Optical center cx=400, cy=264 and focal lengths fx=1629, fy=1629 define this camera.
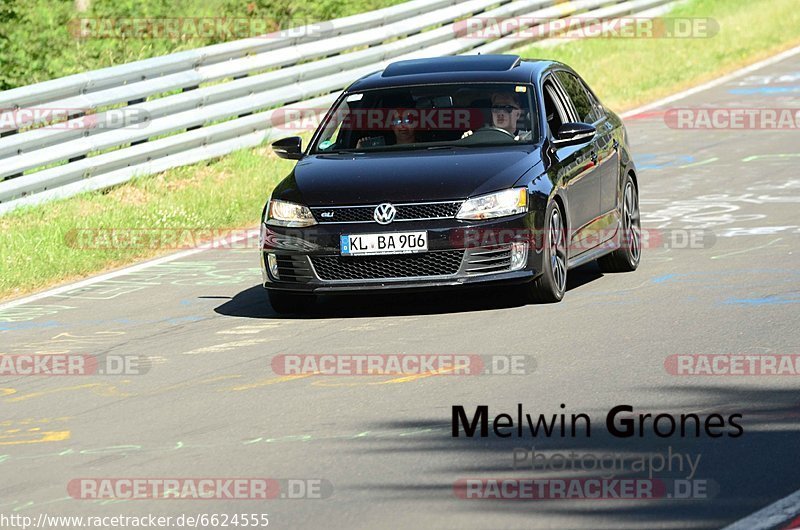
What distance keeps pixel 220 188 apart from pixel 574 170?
253 inches

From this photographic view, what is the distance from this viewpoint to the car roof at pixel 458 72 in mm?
12120

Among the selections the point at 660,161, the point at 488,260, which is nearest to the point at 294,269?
the point at 488,260

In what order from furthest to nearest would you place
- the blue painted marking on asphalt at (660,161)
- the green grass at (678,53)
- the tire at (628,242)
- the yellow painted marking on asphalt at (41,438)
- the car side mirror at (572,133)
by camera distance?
the green grass at (678,53) < the blue painted marking on asphalt at (660,161) < the tire at (628,242) < the car side mirror at (572,133) < the yellow painted marking on asphalt at (41,438)

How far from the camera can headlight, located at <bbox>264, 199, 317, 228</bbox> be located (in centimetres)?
1103

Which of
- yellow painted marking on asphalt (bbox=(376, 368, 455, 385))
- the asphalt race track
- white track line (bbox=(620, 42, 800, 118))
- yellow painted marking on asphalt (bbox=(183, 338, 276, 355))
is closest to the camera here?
the asphalt race track

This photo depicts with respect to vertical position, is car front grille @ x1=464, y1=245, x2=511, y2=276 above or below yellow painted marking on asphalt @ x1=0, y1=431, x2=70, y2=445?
above

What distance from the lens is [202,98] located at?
1812cm

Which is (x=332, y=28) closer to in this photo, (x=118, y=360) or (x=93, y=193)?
(x=93, y=193)

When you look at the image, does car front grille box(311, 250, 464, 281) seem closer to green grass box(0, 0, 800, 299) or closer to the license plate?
the license plate

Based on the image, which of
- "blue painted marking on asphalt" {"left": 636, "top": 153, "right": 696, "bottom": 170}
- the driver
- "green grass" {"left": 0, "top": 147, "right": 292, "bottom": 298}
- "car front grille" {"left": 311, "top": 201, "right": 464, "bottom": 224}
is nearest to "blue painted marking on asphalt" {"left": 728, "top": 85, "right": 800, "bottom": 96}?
"blue painted marking on asphalt" {"left": 636, "top": 153, "right": 696, "bottom": 170}

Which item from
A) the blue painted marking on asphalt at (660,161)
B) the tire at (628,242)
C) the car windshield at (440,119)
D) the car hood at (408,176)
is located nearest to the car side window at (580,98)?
the tire at (628,242)

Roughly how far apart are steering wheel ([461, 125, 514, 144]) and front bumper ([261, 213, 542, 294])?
1.05 m

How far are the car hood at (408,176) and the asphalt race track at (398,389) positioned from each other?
0.83m

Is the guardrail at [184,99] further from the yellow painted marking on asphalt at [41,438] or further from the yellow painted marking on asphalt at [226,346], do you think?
the yellow painted marking on asphalt at [41,438]
